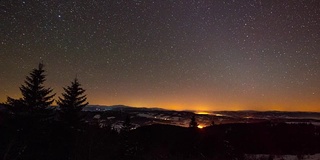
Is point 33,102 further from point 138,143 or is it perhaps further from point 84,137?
point 138,143

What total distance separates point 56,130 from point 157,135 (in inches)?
1373

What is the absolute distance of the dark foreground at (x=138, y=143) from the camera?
92.5 feet

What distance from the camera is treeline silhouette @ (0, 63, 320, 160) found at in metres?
27.4

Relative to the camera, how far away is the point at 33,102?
27609 mm

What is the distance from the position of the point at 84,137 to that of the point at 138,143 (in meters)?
10.9

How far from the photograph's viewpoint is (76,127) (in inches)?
1201

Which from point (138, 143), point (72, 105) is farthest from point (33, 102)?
point (138, 143)

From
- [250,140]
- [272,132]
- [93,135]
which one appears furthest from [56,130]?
[272,132]

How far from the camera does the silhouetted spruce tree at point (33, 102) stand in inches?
1070

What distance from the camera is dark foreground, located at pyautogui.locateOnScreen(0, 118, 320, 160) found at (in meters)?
28.2

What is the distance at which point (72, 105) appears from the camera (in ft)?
102

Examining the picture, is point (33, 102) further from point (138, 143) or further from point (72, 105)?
point (138, 143)

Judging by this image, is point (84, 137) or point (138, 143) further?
point (138, 143)

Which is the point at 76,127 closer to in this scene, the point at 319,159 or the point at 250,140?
the point at 319,159
